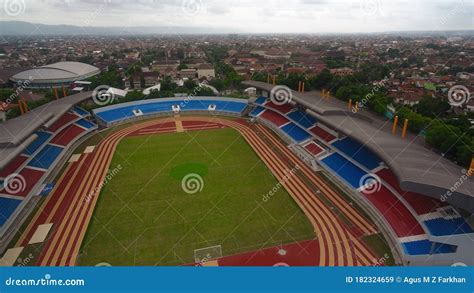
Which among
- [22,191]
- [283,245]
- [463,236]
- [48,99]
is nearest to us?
[463,236]

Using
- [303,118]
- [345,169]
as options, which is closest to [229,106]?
[303,118]

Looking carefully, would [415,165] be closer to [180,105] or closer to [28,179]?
[28,179]

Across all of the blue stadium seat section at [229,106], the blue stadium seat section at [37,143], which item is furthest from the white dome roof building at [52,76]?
the blue stadium seat section at [229,106]

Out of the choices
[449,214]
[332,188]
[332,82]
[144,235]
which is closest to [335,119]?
[332,188]

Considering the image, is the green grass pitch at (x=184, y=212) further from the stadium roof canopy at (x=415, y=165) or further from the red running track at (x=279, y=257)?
the stadium roof canopy at (x=415, y=165)

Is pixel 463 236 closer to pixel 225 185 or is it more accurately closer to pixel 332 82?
pixel 225 185

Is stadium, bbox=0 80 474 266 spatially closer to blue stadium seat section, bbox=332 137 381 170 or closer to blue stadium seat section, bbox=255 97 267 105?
blue stadium seat section, bbox=332 137 381 170
